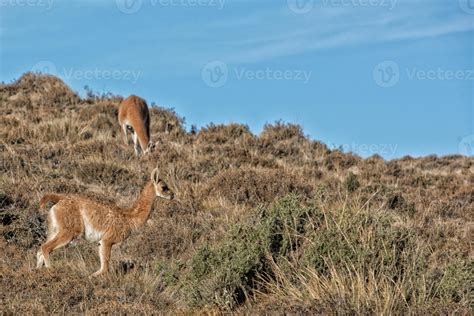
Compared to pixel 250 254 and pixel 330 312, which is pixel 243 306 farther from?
pixel 330 312

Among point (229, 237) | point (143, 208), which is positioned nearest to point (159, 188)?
point (143, 208)

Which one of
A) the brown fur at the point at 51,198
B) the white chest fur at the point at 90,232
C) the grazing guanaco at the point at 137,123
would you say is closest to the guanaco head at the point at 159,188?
the white chest fur at the point at 90,232

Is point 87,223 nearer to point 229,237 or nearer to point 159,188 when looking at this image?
point 159,188

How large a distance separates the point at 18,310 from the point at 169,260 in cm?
338

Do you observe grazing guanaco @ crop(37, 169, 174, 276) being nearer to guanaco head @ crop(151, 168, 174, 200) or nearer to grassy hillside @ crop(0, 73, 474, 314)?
grassy hillside @ crop(0, 73, 474, 314)

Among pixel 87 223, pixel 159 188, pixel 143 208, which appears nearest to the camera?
pixel 87 223

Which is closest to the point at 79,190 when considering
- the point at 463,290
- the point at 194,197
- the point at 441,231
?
the point at 194,197

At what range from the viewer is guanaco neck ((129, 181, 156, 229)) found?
979 centimetres

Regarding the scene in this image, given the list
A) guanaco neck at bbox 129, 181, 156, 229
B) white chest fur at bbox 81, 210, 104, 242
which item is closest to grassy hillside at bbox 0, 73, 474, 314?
white chest fur at bbox 81, 210, 104, 242

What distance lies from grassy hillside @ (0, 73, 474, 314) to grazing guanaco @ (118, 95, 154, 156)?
0.41 metres

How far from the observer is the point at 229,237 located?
8656mm

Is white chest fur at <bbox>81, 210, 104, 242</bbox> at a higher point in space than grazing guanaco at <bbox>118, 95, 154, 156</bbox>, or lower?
lower

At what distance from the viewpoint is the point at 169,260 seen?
1024cm

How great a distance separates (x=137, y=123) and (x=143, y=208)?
10.2 m
